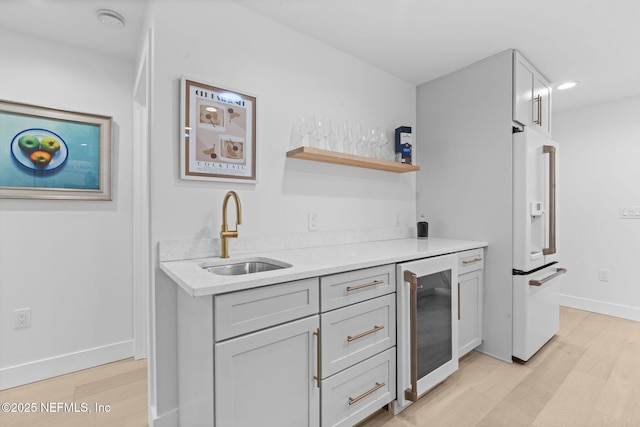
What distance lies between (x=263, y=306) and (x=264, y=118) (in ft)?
4.02

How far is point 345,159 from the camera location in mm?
2158

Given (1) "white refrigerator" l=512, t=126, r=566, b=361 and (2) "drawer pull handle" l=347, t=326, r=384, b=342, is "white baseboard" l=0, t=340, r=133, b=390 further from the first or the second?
(1) "white refrigerator" l=512, t=126, r=566, b=361

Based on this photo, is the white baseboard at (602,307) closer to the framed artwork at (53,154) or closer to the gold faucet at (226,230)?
the gold faucet at (226,230)

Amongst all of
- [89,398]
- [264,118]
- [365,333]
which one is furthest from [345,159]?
[89,398]

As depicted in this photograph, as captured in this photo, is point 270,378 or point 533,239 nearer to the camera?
point 270,378

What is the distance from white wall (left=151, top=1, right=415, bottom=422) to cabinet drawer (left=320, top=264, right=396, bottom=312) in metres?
0.67

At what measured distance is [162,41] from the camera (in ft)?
5.23

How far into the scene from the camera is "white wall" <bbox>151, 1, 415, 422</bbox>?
1.60 metres

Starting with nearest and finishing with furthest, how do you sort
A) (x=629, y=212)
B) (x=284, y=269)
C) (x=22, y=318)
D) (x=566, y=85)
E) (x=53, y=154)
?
(x=284, y=269) → (x=22, y=318) → (x=53, y=154) → (x=566, y=85) → (x=629, y=212)

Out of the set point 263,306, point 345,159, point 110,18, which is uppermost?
point 110,18

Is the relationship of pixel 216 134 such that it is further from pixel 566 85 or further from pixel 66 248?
pixel 566 85

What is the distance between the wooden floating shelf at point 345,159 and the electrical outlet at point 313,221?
39cm

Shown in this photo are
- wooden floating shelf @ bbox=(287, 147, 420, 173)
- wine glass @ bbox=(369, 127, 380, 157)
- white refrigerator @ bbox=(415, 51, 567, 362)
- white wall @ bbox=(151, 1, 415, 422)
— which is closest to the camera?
white wall @ bbox=(151, 1, 415, 422)

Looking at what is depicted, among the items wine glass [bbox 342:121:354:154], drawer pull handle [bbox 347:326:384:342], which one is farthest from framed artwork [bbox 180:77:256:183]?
drawer pull handle [bbox 347:326:384:342]
